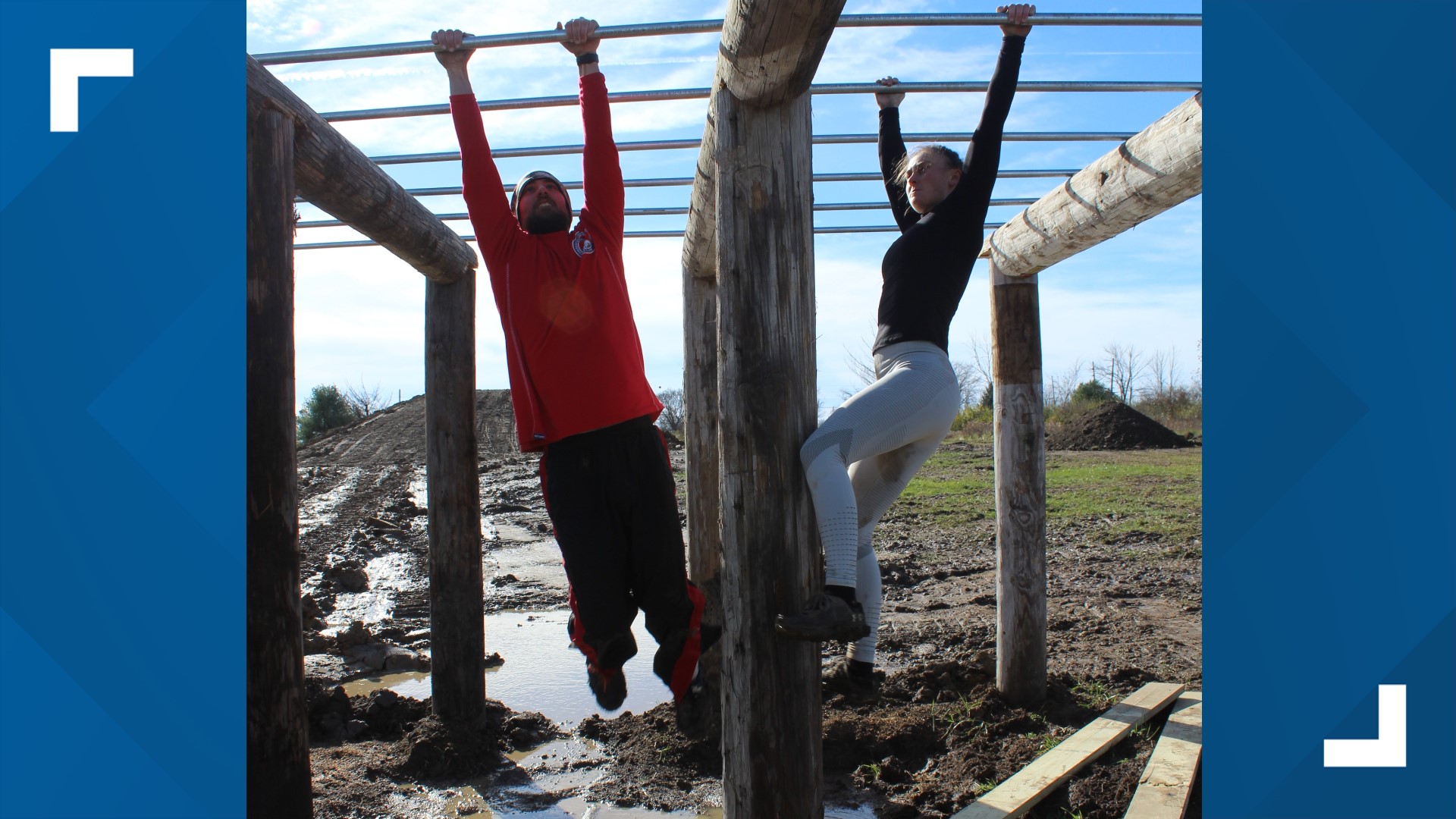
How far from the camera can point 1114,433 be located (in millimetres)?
24766

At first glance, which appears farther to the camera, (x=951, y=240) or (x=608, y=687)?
(x=608, y=687)

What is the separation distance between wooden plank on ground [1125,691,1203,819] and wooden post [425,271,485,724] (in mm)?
3234

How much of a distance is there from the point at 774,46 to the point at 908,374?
3.66 ft

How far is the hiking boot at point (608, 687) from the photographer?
3627 mm

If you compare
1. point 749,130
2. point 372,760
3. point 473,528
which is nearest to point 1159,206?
point 749,130

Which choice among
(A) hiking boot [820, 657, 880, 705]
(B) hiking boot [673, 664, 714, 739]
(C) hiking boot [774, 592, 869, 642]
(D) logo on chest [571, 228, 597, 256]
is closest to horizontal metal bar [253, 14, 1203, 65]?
(D) logo on chest [571, 228, 597, 256]

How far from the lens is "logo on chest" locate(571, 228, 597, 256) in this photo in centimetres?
370

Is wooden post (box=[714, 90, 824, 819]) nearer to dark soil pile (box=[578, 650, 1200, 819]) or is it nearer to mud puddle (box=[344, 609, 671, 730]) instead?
dark soil pile (box=[578, 650, 1200, 819])

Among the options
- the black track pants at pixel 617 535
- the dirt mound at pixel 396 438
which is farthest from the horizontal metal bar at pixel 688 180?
A: the dirt mound at pixel 396 438

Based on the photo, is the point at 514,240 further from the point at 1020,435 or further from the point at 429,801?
the point at 1020,435

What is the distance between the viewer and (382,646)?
7031mm

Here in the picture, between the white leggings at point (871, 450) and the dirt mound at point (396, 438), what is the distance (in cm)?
1559

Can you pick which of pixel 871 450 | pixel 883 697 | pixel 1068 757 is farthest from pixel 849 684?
pixel 871 450

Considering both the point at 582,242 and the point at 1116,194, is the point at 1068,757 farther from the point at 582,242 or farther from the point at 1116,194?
the point at 582,242
